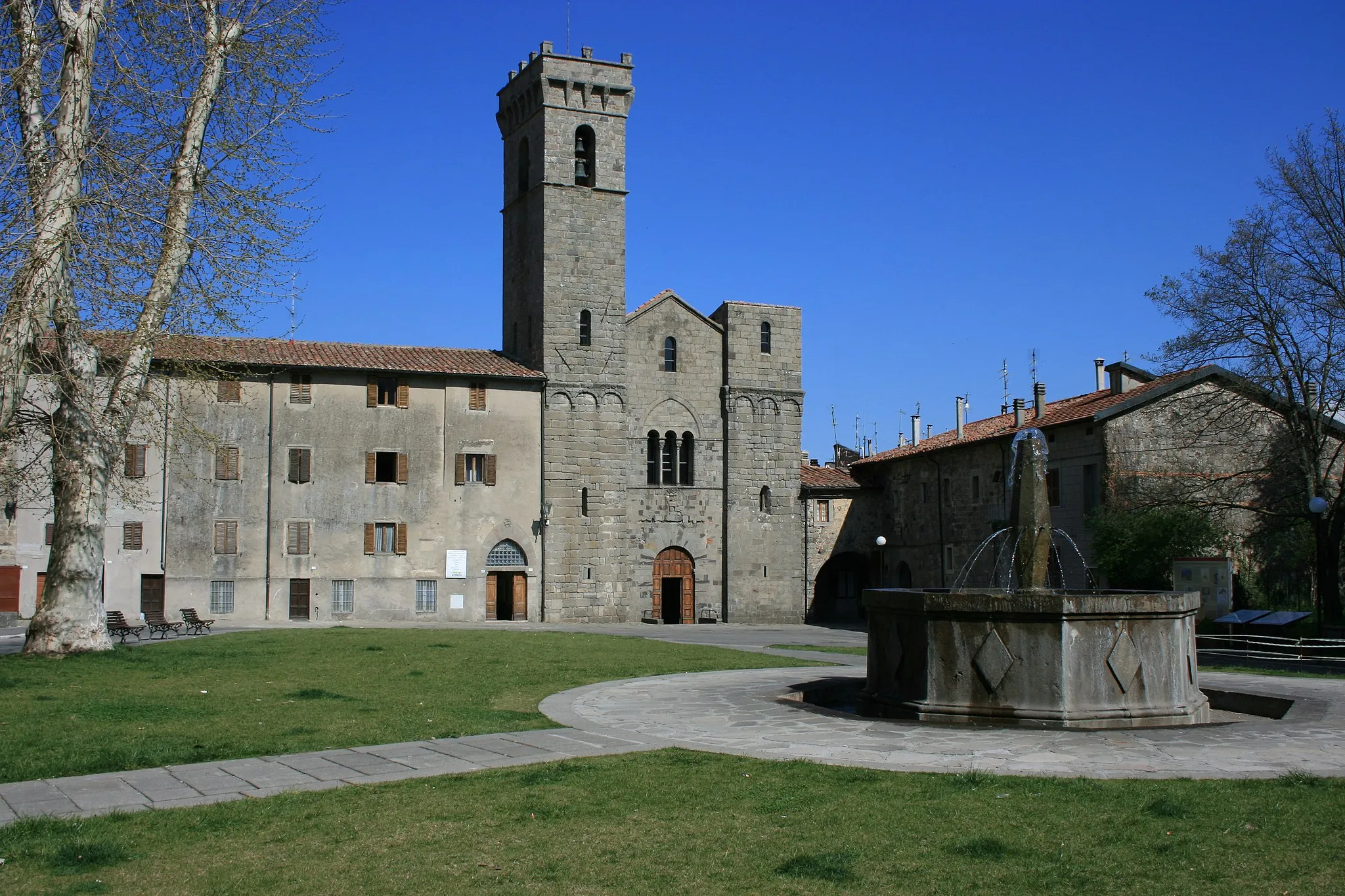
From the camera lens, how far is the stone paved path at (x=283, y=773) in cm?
743

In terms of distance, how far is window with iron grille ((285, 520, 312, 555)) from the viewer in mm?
38281

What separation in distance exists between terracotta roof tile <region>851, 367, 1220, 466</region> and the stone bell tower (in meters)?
12.1

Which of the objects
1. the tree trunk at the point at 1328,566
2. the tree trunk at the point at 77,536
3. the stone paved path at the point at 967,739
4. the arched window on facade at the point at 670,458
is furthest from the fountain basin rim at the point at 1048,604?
the arched window on facade at the point at 670,458

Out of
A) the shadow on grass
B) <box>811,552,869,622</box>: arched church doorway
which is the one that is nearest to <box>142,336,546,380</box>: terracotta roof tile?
<box>811,552,869,622</box>: arched church doorway

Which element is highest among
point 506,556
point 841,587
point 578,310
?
point 578,310

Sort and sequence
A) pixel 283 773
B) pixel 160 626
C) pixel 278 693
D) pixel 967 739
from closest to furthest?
pixel 283 773 → pixel 967 739 → pixel 278 693 → pixel 160 626

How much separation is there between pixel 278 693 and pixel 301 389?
→ 26369 mm

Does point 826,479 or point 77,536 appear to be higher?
point 826,479

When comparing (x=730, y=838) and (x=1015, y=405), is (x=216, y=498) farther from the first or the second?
(x=730, y=838)

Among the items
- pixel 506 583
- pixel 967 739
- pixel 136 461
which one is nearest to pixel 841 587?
pixel 506 583

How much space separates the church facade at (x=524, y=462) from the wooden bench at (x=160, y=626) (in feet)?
1.59

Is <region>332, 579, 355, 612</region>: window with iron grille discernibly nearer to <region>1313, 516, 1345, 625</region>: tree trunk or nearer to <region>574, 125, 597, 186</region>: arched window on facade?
<region>574, 125, 597, 186</region>: arched window on facade

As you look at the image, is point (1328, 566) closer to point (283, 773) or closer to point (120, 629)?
point (120, 629)

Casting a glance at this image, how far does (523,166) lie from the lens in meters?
45.2
